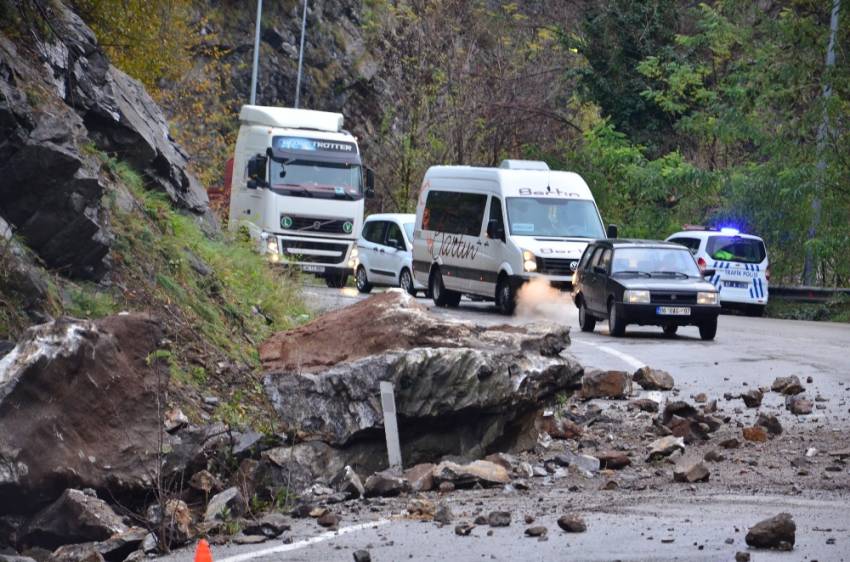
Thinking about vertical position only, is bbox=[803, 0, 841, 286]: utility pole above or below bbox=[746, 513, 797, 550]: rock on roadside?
above

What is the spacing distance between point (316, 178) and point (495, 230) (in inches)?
250

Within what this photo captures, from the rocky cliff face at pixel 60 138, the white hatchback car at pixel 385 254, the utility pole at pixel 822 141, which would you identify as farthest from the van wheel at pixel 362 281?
the rocky cliff face at pixel 60 138

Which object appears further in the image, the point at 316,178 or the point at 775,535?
Result: the point at 316,178

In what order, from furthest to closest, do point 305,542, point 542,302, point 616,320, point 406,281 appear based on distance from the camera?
point 406,281 < point 542,302 < point 616,320 < point 305,542

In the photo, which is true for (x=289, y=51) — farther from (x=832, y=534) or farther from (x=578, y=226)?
(x=832, y=534)

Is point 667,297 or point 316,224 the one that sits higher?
point 316,224

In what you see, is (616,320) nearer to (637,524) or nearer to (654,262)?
(654,262)

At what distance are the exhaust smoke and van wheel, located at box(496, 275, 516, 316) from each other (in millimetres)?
186

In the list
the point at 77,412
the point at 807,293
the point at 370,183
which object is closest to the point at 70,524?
the point at 77,412

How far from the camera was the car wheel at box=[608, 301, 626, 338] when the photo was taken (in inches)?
912

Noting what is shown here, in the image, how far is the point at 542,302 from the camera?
28.2 m

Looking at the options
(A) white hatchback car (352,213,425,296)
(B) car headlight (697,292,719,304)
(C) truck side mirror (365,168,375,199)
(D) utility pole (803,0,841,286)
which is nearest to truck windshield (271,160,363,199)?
(C) truck side mirror (365,168,375,199)

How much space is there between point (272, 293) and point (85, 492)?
8.78m

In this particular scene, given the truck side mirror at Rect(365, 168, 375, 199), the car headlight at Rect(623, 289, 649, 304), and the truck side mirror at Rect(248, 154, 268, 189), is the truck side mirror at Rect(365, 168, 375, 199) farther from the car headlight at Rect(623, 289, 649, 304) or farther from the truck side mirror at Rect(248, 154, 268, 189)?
the car headlight at Rect(623, 289, 649, 304)
